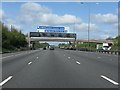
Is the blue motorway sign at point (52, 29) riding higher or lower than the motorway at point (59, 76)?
higher

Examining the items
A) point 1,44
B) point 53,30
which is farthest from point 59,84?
point 53,30

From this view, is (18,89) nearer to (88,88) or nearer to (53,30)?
(88,88)

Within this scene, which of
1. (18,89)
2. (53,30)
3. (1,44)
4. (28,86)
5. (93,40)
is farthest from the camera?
(93,40)

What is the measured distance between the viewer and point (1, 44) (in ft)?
299

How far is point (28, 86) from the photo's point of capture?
41.9 feet

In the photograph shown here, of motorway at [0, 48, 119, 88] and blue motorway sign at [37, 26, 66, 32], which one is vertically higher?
blue motorway sign at [37, 26, 66, 32]

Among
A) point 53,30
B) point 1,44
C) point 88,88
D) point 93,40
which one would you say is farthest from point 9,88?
point 93,40

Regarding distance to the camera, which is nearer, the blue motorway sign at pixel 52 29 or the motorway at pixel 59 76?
the motorway at pixel 59 76

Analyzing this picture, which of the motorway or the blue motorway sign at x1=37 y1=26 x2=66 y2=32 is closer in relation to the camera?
the motorway

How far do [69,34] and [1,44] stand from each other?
34977 millimetres

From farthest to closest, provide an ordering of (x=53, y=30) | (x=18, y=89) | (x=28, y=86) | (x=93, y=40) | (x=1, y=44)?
(x=93, y=40) < (x=53, y=30) < (x=1, y=44) < (x=28, y=86) < (x=18, y=89)

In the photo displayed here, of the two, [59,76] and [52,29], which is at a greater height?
[52,29]

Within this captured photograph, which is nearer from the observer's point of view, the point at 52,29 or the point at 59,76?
the point at 59,76

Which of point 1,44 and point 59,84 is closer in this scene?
point 59,84
